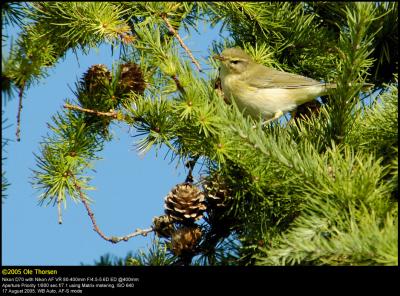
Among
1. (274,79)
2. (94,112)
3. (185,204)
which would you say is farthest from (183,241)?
(274,79)

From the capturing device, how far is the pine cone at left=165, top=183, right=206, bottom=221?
9.09 ft

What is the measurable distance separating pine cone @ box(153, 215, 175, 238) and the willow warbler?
1.11 m

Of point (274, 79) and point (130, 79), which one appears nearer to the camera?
point (130, 79)

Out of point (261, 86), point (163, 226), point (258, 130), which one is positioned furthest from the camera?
point (261, 86)

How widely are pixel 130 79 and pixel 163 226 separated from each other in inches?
31.9

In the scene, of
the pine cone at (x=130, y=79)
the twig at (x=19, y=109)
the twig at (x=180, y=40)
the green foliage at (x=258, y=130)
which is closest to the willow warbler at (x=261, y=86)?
the green foliage at (x=258, y=130)

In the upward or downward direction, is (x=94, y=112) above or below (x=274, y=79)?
below

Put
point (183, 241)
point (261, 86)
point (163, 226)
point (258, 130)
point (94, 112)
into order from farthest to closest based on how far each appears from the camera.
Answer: point (261, 86), point (94, 112), point (163, 226), point (183, 241), point (258, 130)

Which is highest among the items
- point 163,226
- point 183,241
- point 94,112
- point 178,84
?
point 94,112

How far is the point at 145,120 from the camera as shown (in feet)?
9.35

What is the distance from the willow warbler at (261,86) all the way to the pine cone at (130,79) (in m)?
0.73

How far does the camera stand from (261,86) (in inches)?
167

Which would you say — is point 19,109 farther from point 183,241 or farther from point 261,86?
point 261,86
